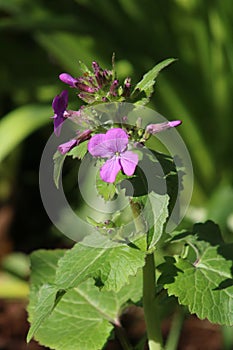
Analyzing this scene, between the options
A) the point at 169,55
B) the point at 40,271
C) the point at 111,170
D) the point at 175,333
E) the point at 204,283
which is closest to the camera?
the point at 111,170

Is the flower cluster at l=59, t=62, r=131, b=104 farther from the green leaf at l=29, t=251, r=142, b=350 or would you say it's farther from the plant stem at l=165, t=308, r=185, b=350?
the plant stem at l=165, t=308, r=185, b=350

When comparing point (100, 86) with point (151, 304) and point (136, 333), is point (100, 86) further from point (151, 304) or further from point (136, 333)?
point (136, 333)

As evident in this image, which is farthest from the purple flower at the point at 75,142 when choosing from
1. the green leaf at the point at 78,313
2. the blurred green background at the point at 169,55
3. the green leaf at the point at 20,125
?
the green leaf at the point at 20,125

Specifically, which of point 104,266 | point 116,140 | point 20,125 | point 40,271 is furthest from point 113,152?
point 20,125

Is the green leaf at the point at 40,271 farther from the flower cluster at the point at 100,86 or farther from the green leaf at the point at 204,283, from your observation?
the flower cluster at the point at 100,86

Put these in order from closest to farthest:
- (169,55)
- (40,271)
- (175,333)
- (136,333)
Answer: (175,333)
(40,271)
(136,333)
(169,55)

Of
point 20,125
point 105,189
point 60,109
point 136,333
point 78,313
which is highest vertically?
point 60,109

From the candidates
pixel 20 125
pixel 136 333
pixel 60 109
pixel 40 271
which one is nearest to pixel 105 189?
pixel 60 109

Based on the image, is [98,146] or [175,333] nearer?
[98,146]

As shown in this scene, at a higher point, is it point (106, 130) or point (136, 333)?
point (106, 130)
